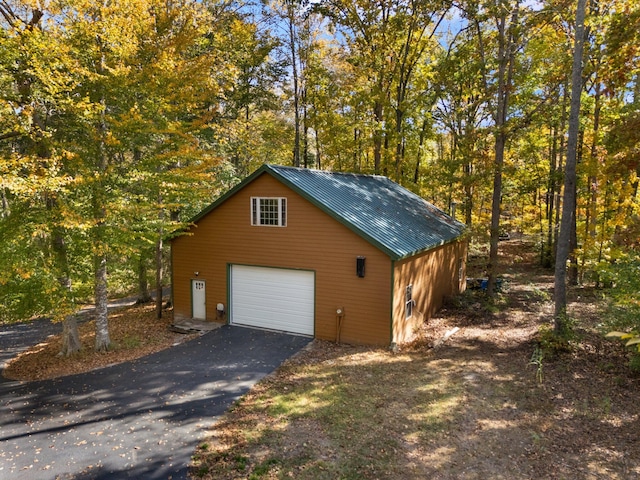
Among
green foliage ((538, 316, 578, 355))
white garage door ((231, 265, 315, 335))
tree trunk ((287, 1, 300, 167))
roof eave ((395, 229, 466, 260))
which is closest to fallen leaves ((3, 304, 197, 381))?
white garage door ((231, 265, 315, 335))

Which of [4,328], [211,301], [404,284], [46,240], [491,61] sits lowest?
[4,328]

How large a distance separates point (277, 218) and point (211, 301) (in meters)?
4.21

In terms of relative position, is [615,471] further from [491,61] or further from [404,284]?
[491,61]

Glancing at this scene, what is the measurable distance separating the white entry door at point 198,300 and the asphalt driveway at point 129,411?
104 inches

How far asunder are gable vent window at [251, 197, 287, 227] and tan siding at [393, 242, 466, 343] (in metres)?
4.13

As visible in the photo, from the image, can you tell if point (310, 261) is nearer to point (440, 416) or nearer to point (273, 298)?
point (273, 298)

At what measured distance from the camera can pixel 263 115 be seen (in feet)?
92.3

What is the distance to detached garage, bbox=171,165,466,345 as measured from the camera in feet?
40.5

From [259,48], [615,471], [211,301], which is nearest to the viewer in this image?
[615,471]

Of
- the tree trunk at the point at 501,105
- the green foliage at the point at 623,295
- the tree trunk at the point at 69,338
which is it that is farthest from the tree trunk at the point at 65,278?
the tree trunk at the point at 501,105

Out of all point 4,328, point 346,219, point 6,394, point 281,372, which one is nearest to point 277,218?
point 346,219

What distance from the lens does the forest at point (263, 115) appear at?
414 inches

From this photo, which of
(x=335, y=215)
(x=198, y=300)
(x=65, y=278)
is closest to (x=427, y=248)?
(x=335, y=215)

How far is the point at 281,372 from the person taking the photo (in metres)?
10.5
